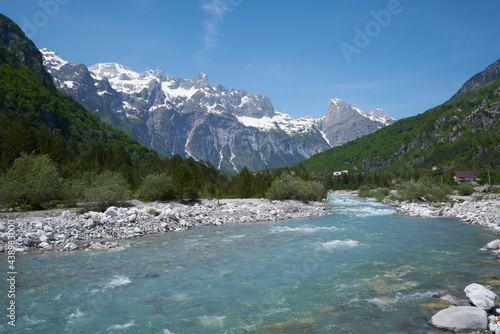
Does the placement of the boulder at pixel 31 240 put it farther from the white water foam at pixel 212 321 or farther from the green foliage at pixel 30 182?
the green foliage at pixel 30 182

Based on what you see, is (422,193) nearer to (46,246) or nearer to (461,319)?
(461,319)

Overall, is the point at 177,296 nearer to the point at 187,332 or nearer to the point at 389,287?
the point at 187,332

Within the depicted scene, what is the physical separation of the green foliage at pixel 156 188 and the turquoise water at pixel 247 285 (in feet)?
117

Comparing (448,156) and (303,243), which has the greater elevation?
(448,156)

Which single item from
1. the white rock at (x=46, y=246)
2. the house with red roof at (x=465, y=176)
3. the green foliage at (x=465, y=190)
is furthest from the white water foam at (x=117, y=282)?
the house with red roof at (x=465, y=176)

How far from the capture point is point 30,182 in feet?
125

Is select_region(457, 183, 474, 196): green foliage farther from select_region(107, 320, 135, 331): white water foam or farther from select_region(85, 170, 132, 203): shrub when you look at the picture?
select_region(107, 320, 135, 331): white water foam

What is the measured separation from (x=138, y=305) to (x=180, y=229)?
20401 millimetres

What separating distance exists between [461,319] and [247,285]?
8.10m

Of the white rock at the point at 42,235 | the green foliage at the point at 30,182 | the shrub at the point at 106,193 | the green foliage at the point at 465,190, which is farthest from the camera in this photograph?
the green foliage at the point at 465,190

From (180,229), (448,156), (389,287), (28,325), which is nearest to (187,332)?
(28,325)

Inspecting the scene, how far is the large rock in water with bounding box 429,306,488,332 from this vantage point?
836 centimetres

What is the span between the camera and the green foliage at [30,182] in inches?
1443

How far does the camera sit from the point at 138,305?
11141 mm
